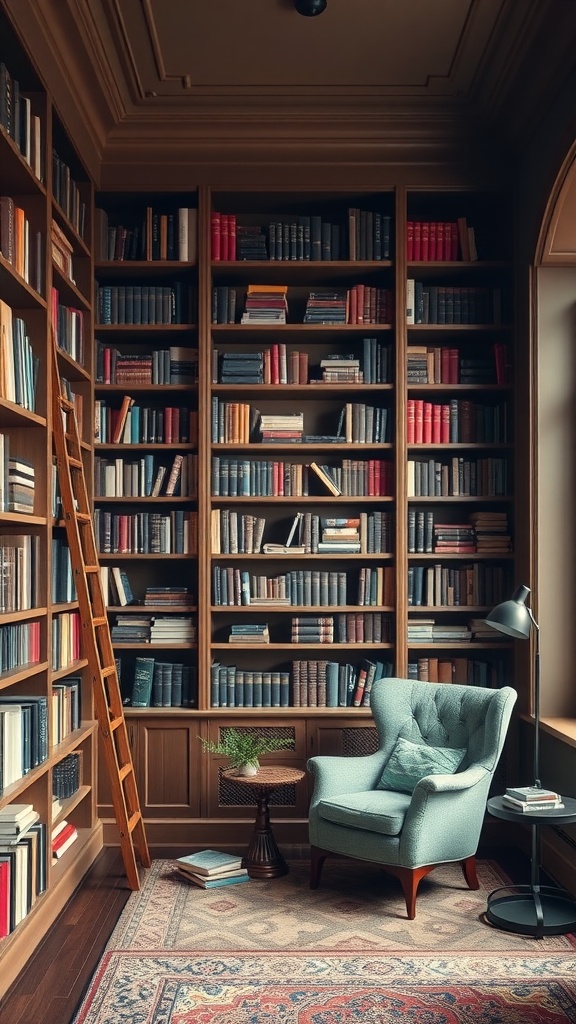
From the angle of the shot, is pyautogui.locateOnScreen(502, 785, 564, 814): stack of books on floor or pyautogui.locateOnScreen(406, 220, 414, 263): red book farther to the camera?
pyautogui.locateOnScreen(406, 220, 414, 263): red book

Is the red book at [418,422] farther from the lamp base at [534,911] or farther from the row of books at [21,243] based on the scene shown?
the lamp base at [534,911]

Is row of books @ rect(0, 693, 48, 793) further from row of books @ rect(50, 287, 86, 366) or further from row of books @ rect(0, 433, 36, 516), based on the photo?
row of books @ rect(50, 287, 86, 366)

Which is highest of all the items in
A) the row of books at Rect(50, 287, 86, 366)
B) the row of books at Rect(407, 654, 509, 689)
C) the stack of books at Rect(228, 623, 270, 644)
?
the row of books at Rect(50, 287, 86, 366)

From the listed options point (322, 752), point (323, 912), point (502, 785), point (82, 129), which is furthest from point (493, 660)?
point (82, 129)

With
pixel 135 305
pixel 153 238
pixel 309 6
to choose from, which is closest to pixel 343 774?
pixel 135 305

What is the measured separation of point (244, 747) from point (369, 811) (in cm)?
82

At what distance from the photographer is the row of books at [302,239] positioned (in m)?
5.44

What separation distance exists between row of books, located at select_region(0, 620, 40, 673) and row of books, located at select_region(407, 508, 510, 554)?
222 cm

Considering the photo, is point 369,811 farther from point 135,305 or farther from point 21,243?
point 135,305

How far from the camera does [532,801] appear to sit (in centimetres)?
409

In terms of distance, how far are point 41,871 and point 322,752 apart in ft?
5.98

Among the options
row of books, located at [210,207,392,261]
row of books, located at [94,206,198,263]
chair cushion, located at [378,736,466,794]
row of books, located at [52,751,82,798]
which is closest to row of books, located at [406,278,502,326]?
row of books, located at [210,207,392,261]

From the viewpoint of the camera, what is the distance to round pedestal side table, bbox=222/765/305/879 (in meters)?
4.76

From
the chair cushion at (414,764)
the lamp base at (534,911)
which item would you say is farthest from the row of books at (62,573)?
the lamp base at (534,911)
